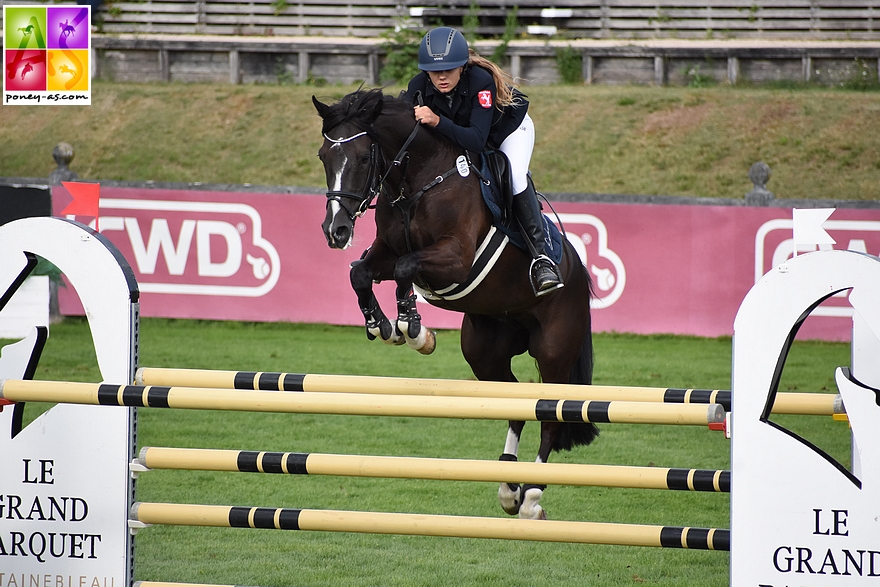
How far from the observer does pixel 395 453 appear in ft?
20.8

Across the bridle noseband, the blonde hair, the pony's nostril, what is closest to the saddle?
the blonde hair

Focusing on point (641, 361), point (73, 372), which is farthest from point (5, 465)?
point (641, 361)

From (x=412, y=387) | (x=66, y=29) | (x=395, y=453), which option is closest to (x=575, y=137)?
(x=66, y=29)

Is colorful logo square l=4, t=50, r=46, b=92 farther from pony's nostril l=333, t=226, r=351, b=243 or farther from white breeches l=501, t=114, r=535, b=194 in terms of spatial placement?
pony's nostril l=333, t=226, r=351, b=243

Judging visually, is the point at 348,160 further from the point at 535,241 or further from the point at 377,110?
the point at 535,241

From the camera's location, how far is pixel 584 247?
10188mm

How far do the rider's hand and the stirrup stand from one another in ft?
2.40

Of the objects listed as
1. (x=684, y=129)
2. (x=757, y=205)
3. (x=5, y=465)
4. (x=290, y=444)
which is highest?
(x=684, y=129)

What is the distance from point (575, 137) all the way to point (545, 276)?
42.4 ft

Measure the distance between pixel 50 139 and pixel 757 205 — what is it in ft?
44.1

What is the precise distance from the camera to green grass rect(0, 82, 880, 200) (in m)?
15.3

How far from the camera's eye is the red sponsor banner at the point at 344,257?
9.97 meters

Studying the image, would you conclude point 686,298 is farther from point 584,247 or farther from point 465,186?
point 465,186

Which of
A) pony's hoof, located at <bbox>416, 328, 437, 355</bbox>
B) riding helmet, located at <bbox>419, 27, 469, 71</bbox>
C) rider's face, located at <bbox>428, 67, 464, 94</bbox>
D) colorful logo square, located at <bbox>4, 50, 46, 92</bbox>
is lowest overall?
pony's hoof, located at <bbox>416, 328, 437, 355</bbox>
